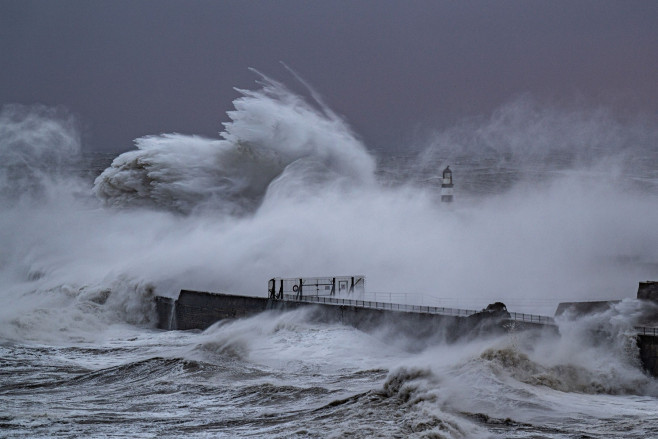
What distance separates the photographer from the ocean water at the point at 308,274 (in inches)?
477

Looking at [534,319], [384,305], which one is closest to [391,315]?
[384,305]

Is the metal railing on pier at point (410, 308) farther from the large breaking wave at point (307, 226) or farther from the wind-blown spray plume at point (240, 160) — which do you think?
the wind-blown spray plume at point (240, 160)

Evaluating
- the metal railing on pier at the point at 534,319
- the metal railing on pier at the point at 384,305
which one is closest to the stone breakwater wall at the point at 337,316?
the metal railing on pier at the point at 534,319

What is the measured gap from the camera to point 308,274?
990 inches

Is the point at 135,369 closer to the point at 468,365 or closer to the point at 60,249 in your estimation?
the point at 468,365

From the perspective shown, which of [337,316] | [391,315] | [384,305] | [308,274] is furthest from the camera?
[308,274]

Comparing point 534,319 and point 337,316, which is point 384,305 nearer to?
point 337,316

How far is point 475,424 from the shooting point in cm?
1096

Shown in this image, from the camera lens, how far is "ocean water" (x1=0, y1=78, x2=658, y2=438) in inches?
477

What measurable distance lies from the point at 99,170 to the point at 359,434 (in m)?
44.6

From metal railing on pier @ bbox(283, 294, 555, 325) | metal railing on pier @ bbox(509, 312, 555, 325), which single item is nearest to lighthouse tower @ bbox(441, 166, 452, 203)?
metal railing on pier @ bbox(283, 294, 555, 325)

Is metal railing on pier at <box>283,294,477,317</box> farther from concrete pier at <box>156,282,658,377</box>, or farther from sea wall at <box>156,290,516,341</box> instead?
sea wall at <box>156,290,516,341</box>

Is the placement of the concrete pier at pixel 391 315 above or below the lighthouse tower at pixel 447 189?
below

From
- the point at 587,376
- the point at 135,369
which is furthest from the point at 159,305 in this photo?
the point at 587,376
